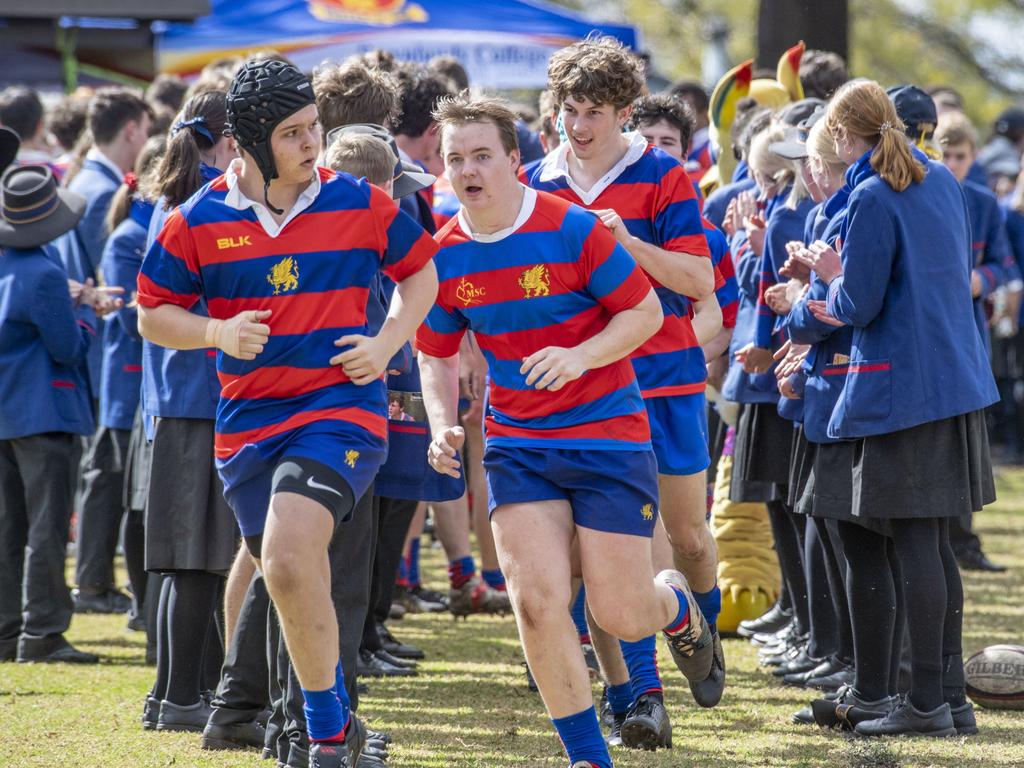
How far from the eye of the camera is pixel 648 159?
5203 millimetres

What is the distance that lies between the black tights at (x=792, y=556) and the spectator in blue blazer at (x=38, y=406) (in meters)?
3.17

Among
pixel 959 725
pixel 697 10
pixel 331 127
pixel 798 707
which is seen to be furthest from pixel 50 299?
pixel 697 10

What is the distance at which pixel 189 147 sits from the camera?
5359 mm

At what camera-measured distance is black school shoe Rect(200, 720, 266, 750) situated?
16.6 feet

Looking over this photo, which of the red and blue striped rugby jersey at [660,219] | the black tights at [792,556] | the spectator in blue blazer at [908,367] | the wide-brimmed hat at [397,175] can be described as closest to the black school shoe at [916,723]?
the spectator in blue blazer at [908,367]

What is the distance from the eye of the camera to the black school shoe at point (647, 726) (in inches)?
198

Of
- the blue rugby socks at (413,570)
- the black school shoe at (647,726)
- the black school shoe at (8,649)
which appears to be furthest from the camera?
the blue rugby socks at (413,570)

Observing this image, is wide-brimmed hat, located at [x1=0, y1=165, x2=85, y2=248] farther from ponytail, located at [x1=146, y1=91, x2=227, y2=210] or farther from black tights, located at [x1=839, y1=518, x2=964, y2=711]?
black tights, located at [x1=839, y1=518, x2=964, y2=711]

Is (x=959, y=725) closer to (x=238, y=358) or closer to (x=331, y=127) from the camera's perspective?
(x=238, y=358)

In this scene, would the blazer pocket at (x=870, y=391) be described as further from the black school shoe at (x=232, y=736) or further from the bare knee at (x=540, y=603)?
the black school shoe at (x=232, y=736)

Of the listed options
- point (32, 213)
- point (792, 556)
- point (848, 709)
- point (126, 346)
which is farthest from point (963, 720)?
point (32, 213)

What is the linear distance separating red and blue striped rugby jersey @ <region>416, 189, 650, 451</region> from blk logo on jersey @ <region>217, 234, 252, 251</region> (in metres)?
0.67

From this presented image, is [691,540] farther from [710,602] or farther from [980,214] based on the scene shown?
[980,214]

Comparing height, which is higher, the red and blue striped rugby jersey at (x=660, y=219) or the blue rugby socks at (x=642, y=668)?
the red and blue striped rugby jersey at (x=660, y=219)
